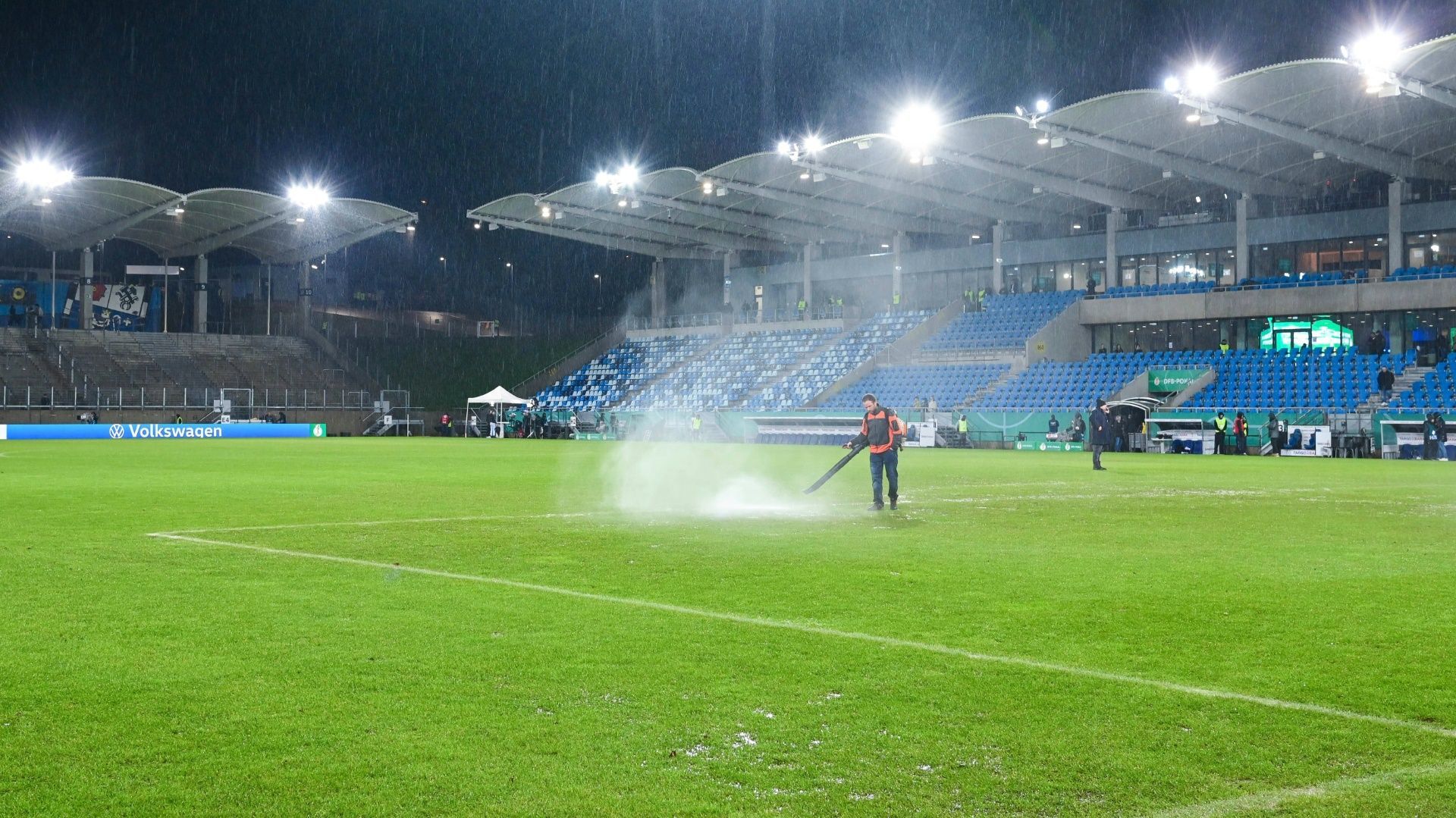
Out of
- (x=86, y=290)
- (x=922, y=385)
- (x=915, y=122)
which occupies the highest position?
(x=915, y=122)

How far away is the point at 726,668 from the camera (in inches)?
285

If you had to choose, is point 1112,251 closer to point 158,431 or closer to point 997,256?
point 997,256

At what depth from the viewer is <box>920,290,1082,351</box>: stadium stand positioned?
194ft

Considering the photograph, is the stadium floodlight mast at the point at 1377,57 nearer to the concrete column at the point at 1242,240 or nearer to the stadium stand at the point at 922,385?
the concrete column at the point at 1242,240

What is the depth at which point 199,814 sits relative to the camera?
4746 millimetres

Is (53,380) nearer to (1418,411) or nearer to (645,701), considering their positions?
(1418,411)

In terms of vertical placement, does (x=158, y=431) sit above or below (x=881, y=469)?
above

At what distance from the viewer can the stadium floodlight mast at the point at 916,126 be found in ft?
154

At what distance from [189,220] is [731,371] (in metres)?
30.4

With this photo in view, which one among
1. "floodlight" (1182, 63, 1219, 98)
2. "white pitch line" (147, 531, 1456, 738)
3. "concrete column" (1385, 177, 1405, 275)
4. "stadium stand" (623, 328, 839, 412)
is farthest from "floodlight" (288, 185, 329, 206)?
"white pitch line" (147, 531, 1456, 738)

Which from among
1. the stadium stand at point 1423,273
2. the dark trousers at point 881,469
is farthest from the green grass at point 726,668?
the stadium stand at point 1423,273

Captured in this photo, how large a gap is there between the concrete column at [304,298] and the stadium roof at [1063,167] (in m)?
17.2

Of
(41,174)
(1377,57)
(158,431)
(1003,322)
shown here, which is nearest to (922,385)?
(1003,322)

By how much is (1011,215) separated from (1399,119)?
21.4 metres
